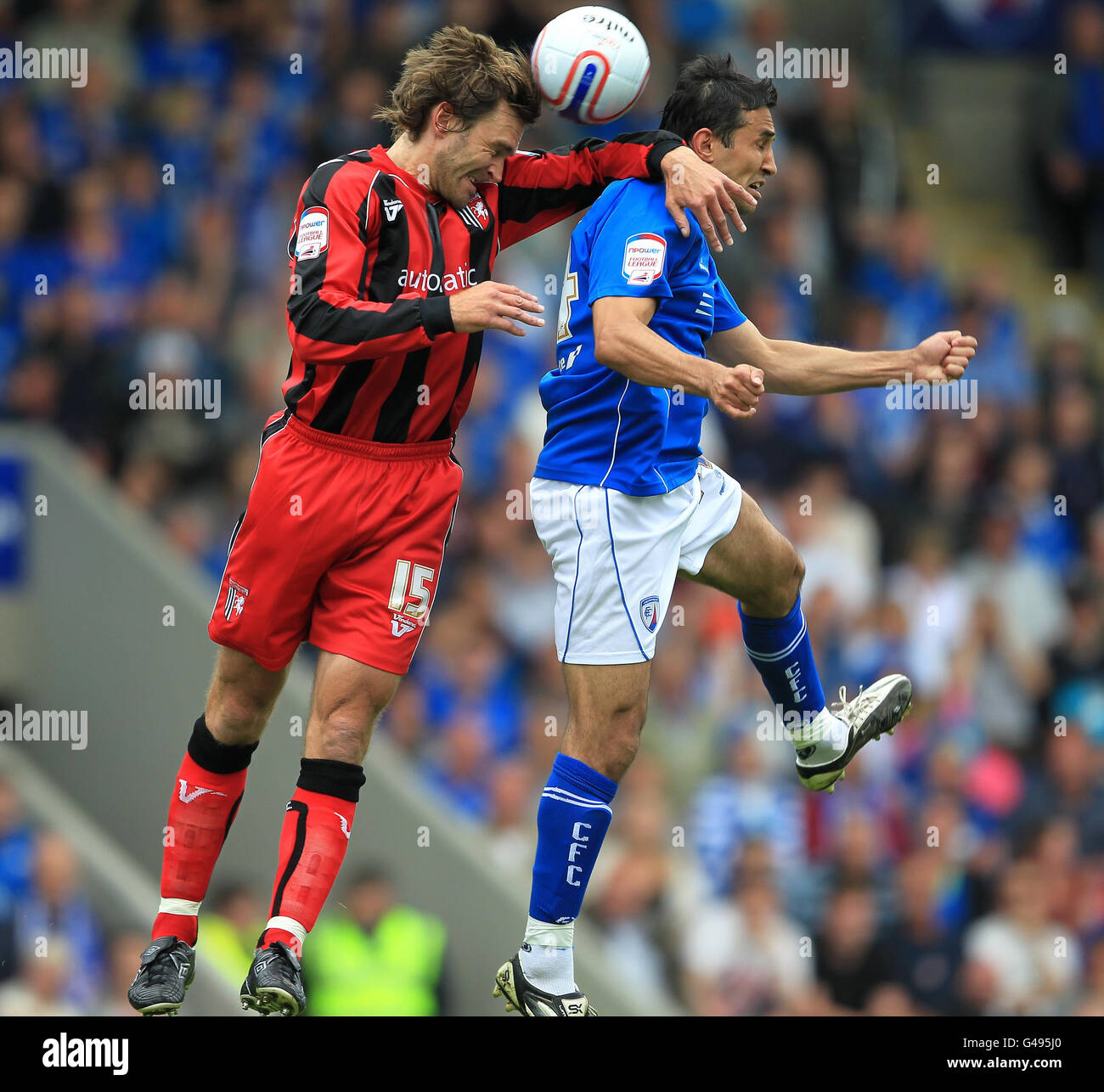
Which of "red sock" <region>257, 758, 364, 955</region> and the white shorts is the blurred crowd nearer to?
"red sock" <region>257, 758, 364, 955</region>

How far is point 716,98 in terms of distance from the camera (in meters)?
5.44

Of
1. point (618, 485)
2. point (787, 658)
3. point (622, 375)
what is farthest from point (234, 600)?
point (787, 658)

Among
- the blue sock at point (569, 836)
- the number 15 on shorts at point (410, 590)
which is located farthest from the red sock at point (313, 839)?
the blue sock at point (569, 836)

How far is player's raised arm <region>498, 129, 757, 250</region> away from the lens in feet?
17.1

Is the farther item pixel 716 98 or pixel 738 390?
pixel 716 98

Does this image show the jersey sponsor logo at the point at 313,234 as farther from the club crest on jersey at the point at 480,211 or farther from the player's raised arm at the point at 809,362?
the player's raised arm at the point at 809,362

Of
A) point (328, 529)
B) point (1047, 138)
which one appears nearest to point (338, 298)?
point (328, 529)

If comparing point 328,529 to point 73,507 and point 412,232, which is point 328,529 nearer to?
point 412,232

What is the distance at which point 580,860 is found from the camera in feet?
17.4

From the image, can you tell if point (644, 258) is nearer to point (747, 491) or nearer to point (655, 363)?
point (655, 363)

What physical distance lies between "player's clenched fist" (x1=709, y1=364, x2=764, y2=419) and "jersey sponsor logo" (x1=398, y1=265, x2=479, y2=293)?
2.82 ft

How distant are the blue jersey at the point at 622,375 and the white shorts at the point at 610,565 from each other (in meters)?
0.06

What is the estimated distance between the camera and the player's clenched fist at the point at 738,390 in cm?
483

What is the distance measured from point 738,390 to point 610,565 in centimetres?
79
